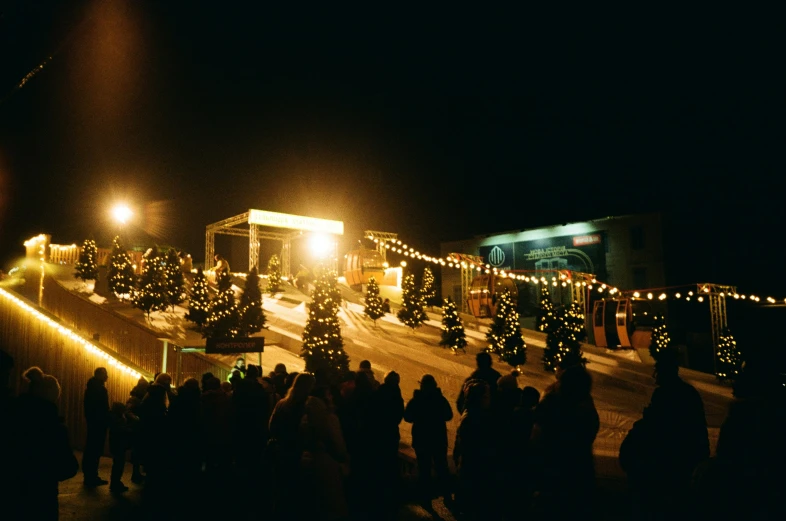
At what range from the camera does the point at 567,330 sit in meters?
17.2

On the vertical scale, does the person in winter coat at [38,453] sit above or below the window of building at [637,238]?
below

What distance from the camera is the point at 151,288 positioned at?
17.6 metres

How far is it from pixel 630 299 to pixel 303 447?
50.2ft

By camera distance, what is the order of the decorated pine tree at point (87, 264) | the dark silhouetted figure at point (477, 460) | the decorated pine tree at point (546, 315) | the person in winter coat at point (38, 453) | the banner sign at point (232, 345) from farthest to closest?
1. the decorated pine tree at point (87, 264)
2. the decorated pine tree at point (546, 315)
3. the banner sign at point (232, 345)
4. the dark silhouetted figure at point (477, 460)
5. the person in winter coat at point (38, 453)

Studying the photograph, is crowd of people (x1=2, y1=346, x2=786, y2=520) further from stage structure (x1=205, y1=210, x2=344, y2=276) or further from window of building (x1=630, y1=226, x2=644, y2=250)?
window of building (x1=630, y1=226, x2=644, y2=250)

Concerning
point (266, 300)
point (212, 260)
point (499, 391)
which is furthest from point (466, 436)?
point (212, 260)

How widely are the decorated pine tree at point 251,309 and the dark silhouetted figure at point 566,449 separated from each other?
531 inches

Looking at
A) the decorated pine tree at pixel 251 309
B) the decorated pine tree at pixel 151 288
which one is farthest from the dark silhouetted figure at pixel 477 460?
the decorated pine tree at pixel 151 288

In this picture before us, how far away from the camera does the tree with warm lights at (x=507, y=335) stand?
17.2 meters

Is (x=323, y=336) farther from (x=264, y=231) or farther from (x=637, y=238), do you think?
(x=637, y=238)

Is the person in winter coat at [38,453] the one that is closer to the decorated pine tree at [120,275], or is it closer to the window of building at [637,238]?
the decorated pine tree at [120,275]

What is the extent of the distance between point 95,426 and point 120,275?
1248 centimetres

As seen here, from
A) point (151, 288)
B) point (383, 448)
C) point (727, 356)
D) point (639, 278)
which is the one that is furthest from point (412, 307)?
point (639, 278)

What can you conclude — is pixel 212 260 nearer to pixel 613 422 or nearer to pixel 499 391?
pixel 613 422
